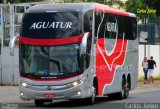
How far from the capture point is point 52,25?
2344cm

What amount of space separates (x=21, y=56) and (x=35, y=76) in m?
1.01

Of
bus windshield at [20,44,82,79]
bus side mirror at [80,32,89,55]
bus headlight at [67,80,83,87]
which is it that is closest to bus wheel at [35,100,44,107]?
bus windshield at [20,44,82,79]

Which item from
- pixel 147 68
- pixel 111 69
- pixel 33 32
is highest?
pixel 33 32

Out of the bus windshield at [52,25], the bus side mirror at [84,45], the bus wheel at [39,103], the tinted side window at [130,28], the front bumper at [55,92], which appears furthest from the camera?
the tinted side window at [130,28]

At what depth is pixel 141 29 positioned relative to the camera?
55656 millimetres

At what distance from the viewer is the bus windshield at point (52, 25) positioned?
23.3 metres

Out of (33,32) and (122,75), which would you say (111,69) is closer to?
(122,75)

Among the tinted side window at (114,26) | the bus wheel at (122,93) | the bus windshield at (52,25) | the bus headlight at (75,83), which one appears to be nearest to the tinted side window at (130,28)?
the tinted side window at (114,26)

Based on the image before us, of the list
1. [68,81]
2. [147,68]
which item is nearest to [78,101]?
[68,81]

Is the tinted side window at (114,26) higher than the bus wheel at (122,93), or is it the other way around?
the tinted side window at (114,26)

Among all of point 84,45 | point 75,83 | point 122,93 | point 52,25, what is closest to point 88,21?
point 52,25

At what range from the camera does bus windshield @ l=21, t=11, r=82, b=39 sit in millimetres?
23297

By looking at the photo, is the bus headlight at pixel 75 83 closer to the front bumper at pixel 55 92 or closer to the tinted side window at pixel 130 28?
the front bumper at pixel 55 92

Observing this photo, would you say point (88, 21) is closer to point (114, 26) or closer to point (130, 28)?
point (114, 26)
